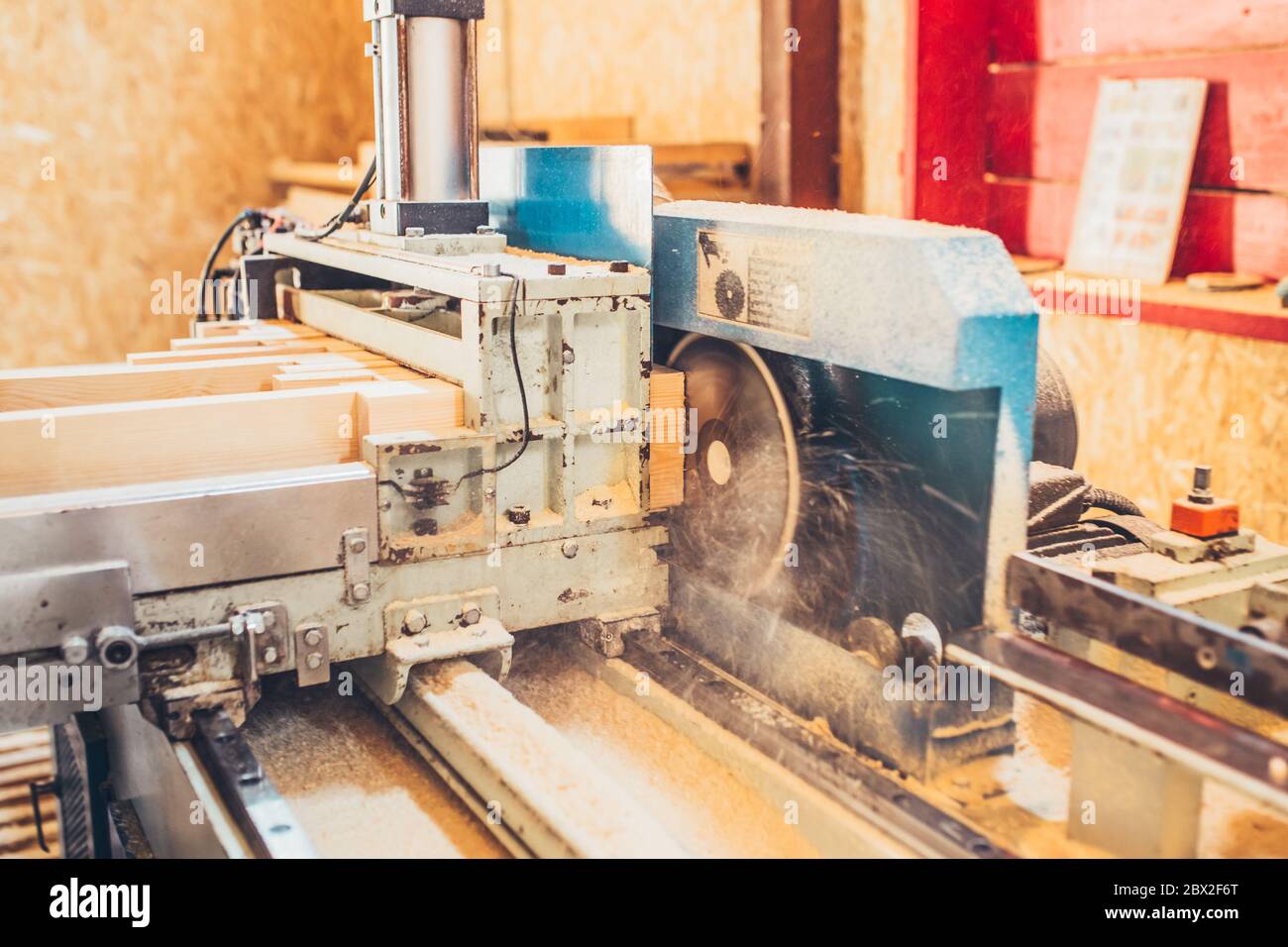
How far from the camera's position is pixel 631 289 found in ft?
5.97

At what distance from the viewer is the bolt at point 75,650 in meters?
1.49

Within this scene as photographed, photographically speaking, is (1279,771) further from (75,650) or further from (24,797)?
(24,797)

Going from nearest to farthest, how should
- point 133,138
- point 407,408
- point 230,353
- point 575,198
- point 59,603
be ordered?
point 59,603
point 407,408
point 575,198
point 230,353
point 133,138

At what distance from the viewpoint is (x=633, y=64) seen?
15.0ft

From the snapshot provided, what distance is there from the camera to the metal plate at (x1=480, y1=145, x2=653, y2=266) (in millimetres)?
1859

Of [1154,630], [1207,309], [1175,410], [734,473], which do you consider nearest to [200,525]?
[734,473]

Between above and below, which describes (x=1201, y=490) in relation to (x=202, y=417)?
below

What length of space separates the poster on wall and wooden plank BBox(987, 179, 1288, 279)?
5 cm

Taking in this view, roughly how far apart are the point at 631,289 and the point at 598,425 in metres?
0.21

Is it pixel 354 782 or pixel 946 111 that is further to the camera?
pixel 946 111

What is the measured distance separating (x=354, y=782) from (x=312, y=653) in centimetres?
18

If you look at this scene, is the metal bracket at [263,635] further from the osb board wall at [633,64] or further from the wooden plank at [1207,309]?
the osb board wall at [633,64]

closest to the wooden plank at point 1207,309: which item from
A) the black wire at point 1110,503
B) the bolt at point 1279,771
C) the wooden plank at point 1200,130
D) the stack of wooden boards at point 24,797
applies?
the wooden plank at point 1200,130
